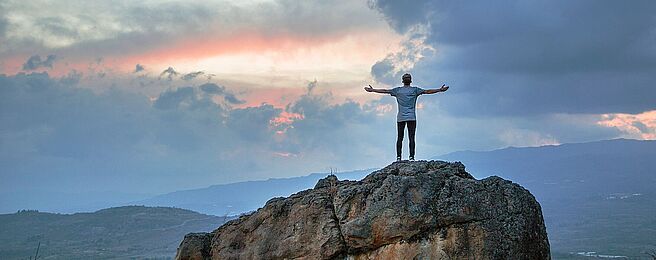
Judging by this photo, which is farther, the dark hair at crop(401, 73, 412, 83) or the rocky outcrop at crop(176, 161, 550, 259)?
the dark hair at crop(401, 73, 412, 83)

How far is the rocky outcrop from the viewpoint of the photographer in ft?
57.9

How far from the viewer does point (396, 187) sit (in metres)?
18.6

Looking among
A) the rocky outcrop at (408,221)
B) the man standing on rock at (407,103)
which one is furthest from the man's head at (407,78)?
the rocky outcrop at (408,221)

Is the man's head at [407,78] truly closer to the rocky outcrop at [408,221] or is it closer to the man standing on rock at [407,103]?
the man standing on rock at [407,103]

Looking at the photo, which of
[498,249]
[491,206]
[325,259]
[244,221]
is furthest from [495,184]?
[244,221]

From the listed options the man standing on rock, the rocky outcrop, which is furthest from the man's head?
the rocky outcrop

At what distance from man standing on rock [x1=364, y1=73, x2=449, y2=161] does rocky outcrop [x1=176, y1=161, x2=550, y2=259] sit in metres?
2.05

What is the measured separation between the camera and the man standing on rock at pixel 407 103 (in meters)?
21.6

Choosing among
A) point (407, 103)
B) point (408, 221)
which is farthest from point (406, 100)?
point (408, 221)

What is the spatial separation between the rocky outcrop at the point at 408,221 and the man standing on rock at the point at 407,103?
2054 millimetres

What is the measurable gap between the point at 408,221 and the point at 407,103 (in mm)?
4954

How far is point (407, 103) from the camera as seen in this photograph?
71.3 feet

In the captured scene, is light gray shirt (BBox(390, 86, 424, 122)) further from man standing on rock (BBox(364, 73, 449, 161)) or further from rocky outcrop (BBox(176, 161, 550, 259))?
rocky outcrop (BBox(176, 161, 550, 259))

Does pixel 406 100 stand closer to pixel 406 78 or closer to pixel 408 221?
pixel 406 78
